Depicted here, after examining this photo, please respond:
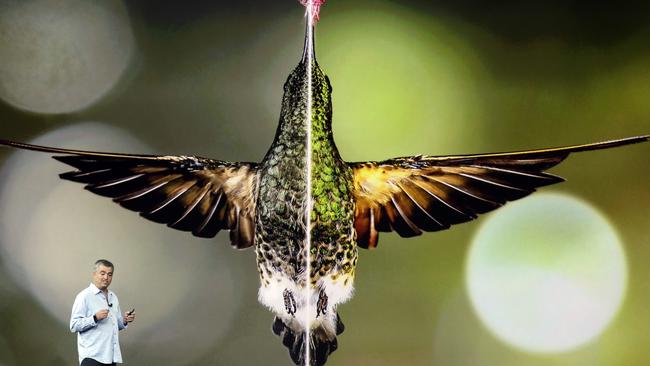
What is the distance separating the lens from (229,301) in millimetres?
1412

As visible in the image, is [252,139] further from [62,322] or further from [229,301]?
[62,322]

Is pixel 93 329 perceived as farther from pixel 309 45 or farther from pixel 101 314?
pixel 309 45

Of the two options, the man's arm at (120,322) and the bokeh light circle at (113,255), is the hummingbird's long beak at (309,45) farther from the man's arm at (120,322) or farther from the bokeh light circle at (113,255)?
the man's arm at (120,322)

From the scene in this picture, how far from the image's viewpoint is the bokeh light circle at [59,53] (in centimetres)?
143

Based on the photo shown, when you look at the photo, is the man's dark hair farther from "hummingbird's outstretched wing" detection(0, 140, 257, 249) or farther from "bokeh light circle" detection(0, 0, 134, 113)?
"bokeh light circle" detection(0, 0, 134, 113)

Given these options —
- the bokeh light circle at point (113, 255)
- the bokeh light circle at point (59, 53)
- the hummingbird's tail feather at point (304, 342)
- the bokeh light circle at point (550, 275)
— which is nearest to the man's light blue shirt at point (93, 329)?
the bokeh light circle at point (113, 255)

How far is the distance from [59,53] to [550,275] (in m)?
1.19

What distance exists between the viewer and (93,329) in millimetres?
1256

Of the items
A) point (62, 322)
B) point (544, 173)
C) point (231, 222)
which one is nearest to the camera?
point (544, 173)

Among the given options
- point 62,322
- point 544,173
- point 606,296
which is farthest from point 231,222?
point 606,296

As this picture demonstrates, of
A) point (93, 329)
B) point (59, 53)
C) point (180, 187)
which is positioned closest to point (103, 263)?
point (93, 329)

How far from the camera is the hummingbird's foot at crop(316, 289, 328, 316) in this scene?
4.07ft

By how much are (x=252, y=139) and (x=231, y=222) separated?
232 millimetres

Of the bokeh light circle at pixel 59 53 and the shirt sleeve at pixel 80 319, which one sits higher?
the bokeh light circle at pixel 59 53
